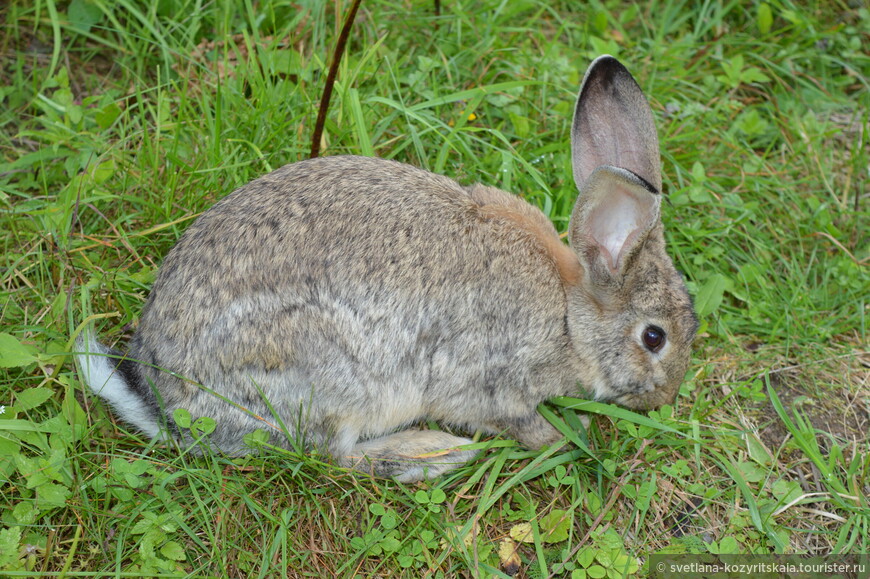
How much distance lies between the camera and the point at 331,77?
14.4 feet

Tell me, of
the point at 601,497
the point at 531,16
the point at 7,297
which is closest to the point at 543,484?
the point at 601,497

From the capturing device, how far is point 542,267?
4.15 meters

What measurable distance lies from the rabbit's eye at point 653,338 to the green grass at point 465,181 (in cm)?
34

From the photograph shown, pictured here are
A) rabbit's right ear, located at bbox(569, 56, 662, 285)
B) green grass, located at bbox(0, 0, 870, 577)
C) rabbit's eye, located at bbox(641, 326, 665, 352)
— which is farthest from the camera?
rabbit's eye, located at bbox(641, 326, 665, 352)

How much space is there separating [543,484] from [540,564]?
1.55 ft

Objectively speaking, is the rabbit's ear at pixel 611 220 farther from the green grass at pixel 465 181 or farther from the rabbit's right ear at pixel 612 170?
the green grass at pixel 465 181

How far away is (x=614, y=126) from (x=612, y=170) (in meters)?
0.60

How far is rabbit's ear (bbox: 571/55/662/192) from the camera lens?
4.13 metres

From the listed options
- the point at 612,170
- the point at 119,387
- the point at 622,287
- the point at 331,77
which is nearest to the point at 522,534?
the point at 622,287

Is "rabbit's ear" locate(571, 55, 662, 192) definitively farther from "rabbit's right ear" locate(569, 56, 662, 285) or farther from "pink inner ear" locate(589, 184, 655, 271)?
"pink inner ear" locate(589, 184, 655, 271)

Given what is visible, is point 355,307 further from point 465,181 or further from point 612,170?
point 465,181

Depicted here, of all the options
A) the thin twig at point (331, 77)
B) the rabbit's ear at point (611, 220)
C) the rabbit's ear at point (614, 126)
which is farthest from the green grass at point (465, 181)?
the rabbit's ear at point (611, 220)

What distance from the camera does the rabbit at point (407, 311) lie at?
3779 mm

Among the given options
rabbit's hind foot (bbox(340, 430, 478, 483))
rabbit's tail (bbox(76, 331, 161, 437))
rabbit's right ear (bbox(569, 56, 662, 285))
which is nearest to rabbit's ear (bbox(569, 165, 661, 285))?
rabbit's right ear (bbox(569, 56, 662, 285))
